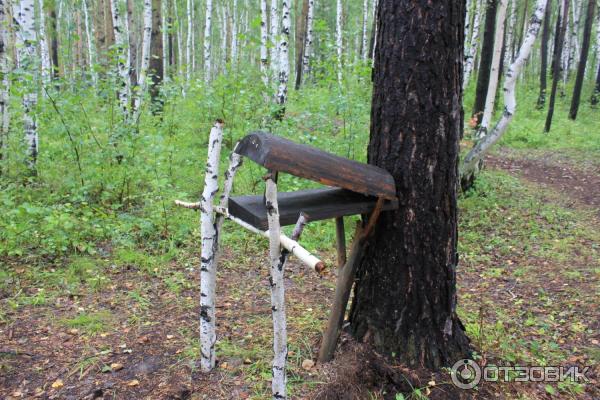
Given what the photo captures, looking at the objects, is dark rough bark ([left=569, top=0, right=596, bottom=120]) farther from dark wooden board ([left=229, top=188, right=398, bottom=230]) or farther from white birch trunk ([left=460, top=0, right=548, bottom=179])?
dark wooden board ([left=229, top=188, right=398, bottom=230])

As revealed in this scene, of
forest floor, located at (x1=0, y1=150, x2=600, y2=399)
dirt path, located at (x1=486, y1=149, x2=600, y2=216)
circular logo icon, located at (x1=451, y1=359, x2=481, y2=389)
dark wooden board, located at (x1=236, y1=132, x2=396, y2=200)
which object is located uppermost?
dark wooden board, located at (x1=236, y1=132, x2=396, y2=200)

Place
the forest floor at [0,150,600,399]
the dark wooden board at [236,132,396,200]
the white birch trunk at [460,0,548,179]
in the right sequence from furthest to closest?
the white birch trunk at [460,0,548,179] → the forest floor at [0,150,600,399] → the dark wooden board at [236,132,396,200]

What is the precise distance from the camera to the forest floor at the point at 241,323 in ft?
9.70

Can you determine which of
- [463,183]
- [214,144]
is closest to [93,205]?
[214,144]

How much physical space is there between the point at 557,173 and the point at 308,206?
9.31m

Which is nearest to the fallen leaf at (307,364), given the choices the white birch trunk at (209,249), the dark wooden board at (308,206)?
the white birch trunk at (209,249)

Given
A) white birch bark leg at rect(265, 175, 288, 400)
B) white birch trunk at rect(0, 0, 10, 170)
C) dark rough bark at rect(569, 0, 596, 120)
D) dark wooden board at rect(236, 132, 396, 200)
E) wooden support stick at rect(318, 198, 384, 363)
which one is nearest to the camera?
white birch bark leg at rect(265, 175, 288, 400)

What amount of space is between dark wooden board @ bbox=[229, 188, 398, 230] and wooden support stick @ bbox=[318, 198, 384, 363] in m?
0.12

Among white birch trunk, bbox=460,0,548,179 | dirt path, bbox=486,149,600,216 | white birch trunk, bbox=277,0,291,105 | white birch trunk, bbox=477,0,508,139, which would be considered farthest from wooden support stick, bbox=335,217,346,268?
white birch trunk, bbox=277,0,291,105

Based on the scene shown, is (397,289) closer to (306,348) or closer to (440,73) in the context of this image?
(306,348)

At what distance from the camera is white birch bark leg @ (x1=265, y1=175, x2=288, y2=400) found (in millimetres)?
2092

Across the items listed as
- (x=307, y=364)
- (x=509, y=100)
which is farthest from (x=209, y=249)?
(x=509, y=100)

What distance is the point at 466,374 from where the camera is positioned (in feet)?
9.77

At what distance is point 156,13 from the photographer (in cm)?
1142
